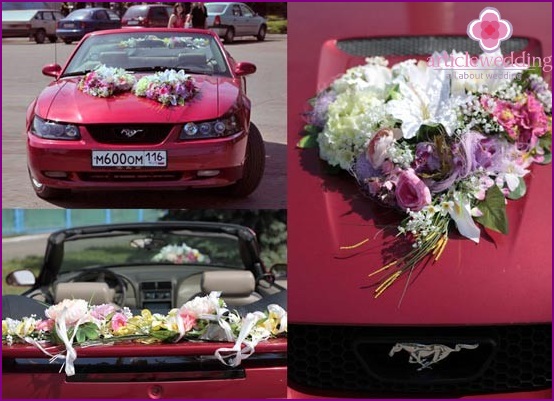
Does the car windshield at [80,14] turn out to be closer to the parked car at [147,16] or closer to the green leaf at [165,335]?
the parked car at [147,16]

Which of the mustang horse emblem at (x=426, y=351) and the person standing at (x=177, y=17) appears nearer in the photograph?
the mustang horse emblem at (x=426, y=351)

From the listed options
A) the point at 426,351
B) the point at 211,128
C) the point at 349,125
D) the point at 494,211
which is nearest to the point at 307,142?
the point at 349,125

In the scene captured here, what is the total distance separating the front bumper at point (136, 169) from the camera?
8.39ft

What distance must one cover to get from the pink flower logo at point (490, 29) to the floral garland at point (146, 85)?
36.3 inches

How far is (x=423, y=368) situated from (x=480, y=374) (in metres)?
0.17

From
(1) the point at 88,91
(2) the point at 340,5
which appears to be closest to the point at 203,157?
(1) the point at 88,91

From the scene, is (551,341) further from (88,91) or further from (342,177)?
(88,91)

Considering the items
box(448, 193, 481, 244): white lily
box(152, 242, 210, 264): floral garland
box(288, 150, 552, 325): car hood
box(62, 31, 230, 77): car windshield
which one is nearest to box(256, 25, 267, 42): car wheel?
box(62, 31, 230, 77): car windshield

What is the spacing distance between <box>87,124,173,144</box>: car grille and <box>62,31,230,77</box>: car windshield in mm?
243

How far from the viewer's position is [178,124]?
256 centimetres

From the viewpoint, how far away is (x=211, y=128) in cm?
258

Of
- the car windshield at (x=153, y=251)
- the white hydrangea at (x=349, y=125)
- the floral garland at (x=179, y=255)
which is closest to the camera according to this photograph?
the white hydrangea at (x=349, y=125)

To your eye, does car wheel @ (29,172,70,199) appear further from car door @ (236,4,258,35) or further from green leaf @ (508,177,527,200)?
green leaf @ (508,177,527,200)

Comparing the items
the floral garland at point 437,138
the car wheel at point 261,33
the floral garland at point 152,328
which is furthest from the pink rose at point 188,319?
the car wheel at point 261,33
